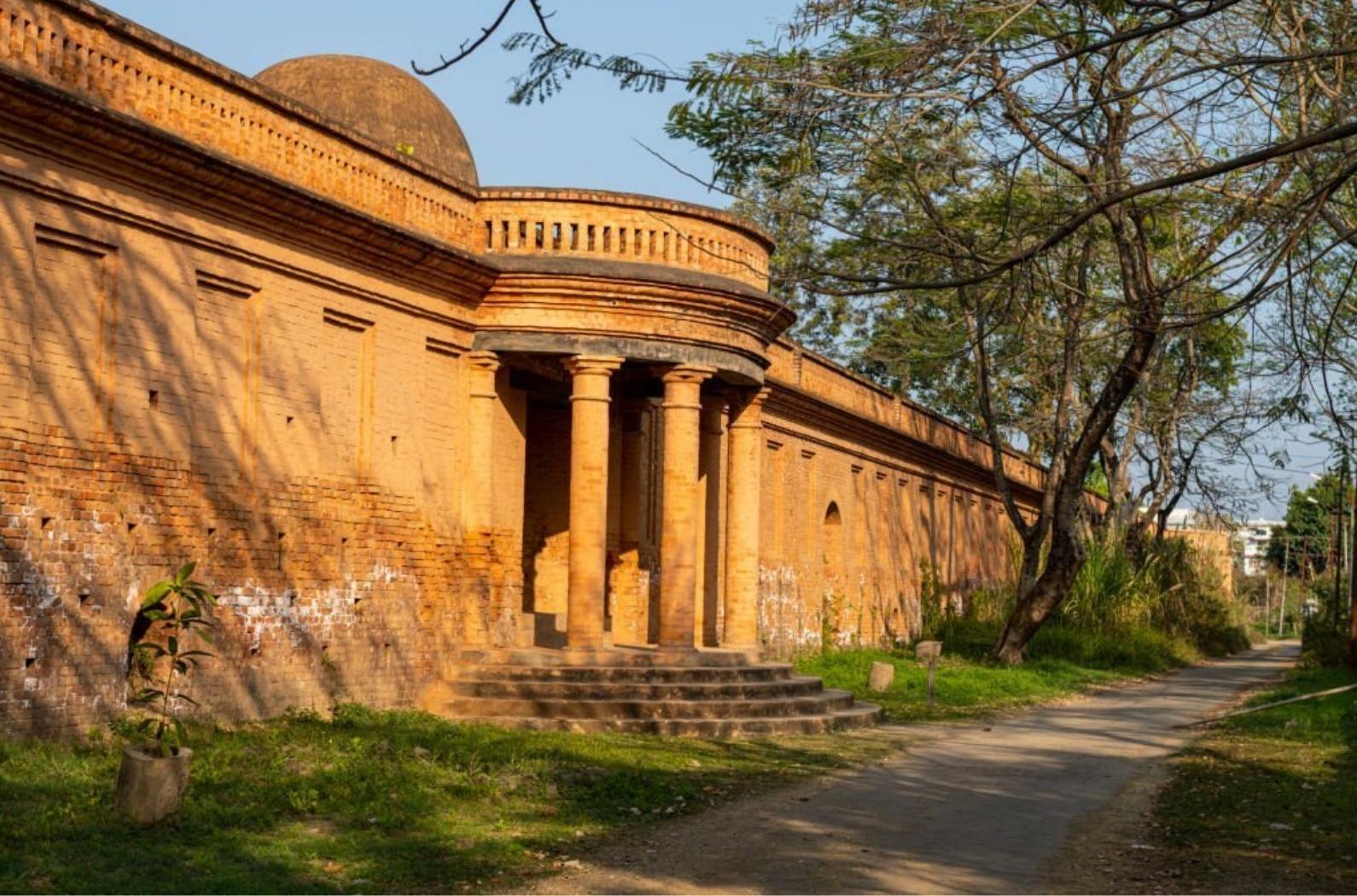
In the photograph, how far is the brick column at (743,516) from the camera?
21.7 metres

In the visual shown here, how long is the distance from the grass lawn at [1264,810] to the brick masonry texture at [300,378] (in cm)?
465

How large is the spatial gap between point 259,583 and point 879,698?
1070cm

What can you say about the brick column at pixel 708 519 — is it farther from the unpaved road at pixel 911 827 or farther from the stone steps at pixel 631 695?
the unpaved road at pixel 911 827

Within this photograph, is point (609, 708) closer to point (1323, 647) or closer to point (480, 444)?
point (480, 444)

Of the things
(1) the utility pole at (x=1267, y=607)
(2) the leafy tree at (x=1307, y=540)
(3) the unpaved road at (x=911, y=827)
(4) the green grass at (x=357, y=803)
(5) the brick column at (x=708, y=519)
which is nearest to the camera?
(4) the green grass at (x=357, y=803)

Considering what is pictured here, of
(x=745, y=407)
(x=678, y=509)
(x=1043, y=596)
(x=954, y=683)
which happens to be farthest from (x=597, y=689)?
(x=1043, y=596)

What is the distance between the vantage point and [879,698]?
2386 cm

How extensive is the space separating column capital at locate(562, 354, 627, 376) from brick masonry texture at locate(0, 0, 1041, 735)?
0.09 m

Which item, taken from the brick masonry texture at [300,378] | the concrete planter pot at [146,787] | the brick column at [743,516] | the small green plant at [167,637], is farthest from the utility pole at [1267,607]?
the concrete planter pot at [146,787]

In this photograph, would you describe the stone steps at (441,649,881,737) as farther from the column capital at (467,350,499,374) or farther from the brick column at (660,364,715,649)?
the column capital at (467,350,499,374)

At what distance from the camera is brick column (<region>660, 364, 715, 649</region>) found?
1953 centimetres

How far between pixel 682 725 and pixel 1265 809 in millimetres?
6316

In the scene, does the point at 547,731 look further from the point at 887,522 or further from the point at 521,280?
the point at 887,522

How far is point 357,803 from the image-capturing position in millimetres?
11789
